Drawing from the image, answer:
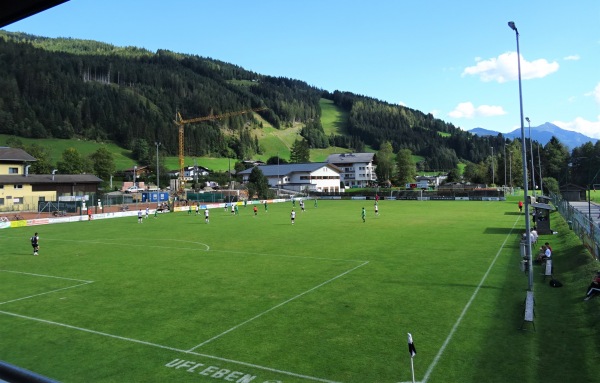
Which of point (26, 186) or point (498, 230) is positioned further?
point (26, 186)

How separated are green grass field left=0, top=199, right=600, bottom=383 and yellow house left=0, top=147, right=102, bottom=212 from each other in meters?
47.9

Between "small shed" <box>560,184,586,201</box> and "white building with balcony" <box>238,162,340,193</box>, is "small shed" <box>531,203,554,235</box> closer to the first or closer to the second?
"small shed" <box>560,184,586,201</box>

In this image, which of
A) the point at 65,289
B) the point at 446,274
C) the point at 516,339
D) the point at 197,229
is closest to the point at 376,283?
the point at 446,274

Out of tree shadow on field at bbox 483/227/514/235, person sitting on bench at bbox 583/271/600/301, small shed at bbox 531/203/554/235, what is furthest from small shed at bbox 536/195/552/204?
person sitting on bench at bbox 583/271/600/301

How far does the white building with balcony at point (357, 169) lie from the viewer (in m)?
168

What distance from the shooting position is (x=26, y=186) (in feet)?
238

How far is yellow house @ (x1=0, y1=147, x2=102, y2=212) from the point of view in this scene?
69750 mm

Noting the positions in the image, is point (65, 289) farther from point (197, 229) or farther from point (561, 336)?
point (197, 229)

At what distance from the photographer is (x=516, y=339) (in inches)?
504

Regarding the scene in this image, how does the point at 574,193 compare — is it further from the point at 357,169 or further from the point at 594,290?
the point at 357,169

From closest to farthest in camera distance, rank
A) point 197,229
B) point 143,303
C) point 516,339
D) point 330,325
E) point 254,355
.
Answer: point 254,355
point 516,339
point 330,325
point 143,303
point 197,229

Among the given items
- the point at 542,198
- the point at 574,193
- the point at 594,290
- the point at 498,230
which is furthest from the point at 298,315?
the point at 574,193

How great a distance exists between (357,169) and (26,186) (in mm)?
120880

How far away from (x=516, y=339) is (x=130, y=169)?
154493mm
